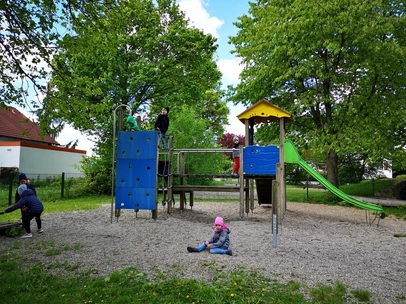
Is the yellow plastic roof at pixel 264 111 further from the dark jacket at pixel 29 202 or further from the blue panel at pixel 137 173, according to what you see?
the dark jacket at pixel 29 202

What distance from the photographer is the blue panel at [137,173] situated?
30.8 feet

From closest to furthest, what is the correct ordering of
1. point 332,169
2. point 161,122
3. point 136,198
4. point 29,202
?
point 29,202, point 136,198, point 161,122, point 332,169

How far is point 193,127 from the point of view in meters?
21.6

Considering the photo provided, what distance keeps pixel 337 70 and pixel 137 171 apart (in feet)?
35.0

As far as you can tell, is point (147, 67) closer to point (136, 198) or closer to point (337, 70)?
point (337, 70)

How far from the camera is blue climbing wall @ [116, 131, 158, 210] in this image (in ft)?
30.8

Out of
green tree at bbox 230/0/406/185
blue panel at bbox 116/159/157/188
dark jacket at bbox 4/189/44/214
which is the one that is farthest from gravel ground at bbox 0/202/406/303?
green tree at bbox 230/0/406/185

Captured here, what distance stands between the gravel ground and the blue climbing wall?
0.62 metres

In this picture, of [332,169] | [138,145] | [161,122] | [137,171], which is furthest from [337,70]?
[137,171]

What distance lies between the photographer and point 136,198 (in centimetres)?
942

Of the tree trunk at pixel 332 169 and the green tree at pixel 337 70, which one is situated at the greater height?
the green tree at pixel 337 70

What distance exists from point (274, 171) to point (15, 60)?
7.58m

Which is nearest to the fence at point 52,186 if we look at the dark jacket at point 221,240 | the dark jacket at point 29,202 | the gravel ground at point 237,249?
the gravel ground at point 237,249

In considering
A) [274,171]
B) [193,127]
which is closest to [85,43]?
[274,171]
